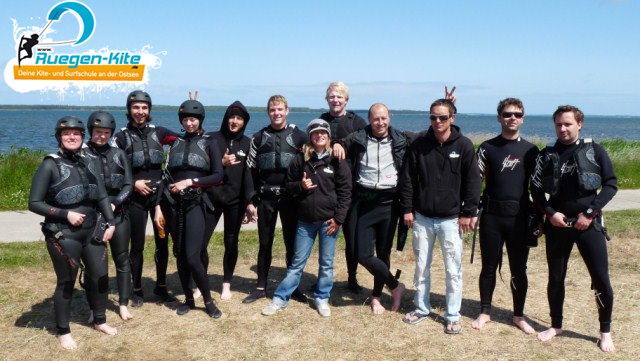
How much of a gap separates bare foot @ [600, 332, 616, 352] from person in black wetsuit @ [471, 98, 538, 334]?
1007mm

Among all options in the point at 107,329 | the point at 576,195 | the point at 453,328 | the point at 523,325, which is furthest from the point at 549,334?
the point at 107,329

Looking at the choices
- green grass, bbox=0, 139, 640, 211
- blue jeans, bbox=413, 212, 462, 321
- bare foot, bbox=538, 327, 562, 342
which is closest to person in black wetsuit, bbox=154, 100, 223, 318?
blue jeans, bbox=413, 212, 462, 321

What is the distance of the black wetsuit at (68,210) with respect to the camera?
5051mm

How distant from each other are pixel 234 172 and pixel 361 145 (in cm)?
161

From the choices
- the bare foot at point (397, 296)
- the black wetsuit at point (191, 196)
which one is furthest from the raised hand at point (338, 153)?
the bare foot at point (397, 296)

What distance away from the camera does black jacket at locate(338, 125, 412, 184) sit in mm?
6031

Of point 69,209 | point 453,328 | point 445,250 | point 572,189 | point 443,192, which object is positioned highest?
point 572,189

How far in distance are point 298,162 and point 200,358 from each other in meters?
2.34

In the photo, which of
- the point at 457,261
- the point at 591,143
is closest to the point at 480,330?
the point at 457,261

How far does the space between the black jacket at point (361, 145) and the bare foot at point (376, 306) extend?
157 centimetres

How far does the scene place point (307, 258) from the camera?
641 centimetres

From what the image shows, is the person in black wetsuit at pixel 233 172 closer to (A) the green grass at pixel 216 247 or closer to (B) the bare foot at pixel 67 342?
(B) the bare foot at pixel 67 342

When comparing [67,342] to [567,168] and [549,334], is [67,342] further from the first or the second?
[567,168]

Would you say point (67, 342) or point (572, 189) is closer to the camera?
point (572, 189)
